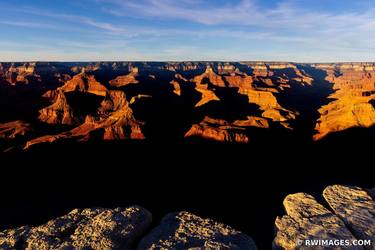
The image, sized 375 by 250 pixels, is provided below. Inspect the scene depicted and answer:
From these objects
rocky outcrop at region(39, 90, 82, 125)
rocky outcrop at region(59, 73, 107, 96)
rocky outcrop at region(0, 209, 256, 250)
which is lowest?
rocky outcrop at region(39, 90, 82, 125)

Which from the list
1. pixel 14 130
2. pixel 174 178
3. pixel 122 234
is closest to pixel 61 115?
pixel 14 130

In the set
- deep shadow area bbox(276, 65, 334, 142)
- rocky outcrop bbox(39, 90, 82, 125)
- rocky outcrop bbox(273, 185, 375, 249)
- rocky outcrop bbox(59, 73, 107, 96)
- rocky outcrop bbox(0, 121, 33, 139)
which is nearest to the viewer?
rocky outcrop bbox(273, 185, 375, 249)

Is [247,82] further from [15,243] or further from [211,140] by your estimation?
[15,243]

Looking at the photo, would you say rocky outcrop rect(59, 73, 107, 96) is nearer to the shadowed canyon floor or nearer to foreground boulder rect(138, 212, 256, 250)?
the shadowed canyon floor

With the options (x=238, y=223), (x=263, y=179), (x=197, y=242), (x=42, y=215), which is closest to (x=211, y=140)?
(x=263, y=179)

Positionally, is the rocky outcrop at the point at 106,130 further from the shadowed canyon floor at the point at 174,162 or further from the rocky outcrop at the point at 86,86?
the rocky outcrop at the point at 86,86


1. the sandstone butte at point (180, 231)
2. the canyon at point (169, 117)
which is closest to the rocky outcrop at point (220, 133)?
the canyon at point (169, 117)

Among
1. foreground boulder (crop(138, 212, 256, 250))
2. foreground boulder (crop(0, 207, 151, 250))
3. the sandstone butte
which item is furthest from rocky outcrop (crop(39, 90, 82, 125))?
foreground boulder (crop(138, 212, 256, 250))

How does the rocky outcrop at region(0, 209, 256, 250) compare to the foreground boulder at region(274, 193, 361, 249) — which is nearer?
the rocky outcrop at region(0, 209, 256, 250)
